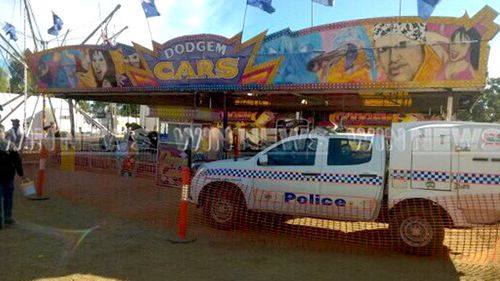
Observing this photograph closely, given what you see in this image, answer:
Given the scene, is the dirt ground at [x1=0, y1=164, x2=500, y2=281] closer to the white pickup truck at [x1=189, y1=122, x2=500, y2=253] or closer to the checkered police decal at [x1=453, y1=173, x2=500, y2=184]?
the white pickup truck at [x1=189, y1=122, x2=500, y2=253]

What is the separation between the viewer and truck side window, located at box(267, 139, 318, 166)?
7.29 metres

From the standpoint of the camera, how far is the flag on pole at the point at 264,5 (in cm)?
1286

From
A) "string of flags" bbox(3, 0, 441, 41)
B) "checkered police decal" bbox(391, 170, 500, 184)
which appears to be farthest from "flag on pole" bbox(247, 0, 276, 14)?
"checkered police decal" bbox(391, 170, 500, 184)

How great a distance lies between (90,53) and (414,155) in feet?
40.5

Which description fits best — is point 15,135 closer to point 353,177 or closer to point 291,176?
point 291,176

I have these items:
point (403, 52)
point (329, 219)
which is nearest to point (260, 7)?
point (403, 52)

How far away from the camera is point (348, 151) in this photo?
23.2ft

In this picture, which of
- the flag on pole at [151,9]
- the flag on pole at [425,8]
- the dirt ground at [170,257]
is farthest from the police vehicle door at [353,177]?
the flag on pole at [151,9]

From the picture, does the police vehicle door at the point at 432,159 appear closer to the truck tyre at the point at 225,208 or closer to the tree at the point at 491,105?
the truck tyre at the point at 225,208

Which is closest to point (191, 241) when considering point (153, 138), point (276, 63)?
point (276, 63)

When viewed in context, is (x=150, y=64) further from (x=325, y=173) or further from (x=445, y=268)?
(x=445, y=268)

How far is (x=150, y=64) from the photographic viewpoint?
13.4 m

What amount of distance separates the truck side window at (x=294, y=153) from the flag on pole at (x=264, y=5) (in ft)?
21.9

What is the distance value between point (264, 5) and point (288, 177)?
7.33 meters
